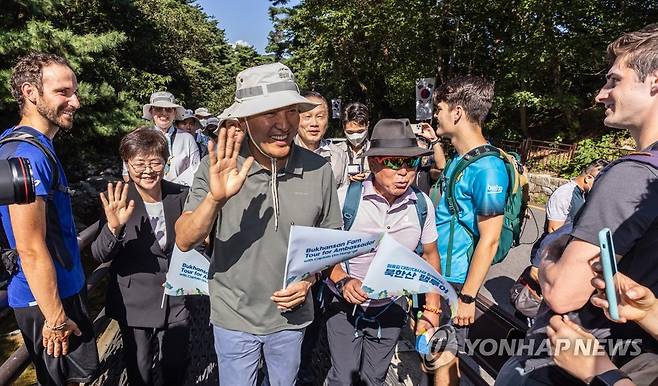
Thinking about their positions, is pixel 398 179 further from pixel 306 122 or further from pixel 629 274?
pixel 306 122

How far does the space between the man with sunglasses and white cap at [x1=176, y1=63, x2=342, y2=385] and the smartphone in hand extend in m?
1.21

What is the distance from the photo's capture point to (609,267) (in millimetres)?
1149

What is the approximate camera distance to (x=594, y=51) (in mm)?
13297

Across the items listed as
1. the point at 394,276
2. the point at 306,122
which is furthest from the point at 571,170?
the point at 394,276

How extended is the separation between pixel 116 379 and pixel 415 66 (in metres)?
19.2

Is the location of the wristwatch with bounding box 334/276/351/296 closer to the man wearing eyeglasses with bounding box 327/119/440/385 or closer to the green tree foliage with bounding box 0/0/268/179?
the man wearing eyeglasses with bounding box 327/119/440/385

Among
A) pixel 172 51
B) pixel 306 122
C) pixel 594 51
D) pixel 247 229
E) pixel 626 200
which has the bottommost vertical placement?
pixel 247 229

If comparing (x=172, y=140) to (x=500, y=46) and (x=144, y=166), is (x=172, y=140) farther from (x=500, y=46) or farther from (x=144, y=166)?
(x=500, y=46)

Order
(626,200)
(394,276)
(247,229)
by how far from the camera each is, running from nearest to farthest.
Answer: (626,200) → (247,229) → (394,276)

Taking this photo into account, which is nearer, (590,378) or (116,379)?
(590,378)

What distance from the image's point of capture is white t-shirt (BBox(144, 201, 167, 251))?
2730 millimetres

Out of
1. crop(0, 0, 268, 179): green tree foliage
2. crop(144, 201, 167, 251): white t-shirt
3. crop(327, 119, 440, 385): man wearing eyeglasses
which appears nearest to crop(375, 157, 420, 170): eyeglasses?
crop(327, 119, 440, 385): man wearing eyeglasses

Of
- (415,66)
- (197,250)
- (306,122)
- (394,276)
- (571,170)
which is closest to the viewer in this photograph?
(394,276)

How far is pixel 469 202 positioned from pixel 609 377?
129 centimetres
